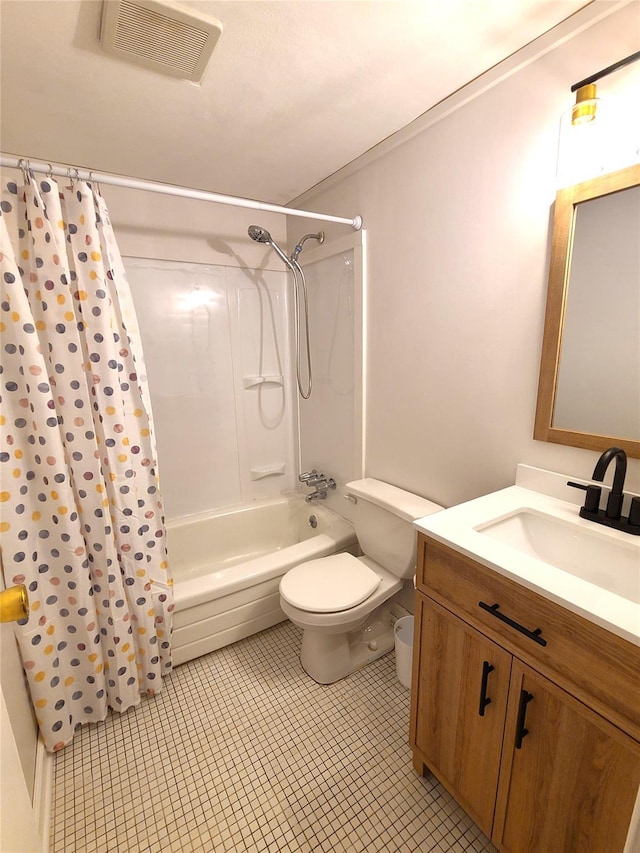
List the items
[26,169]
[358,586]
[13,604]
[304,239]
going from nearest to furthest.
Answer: [13,604] < [26,169] < [358,586] < [304,239]

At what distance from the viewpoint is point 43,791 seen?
128cm

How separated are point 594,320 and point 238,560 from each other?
7.24ft

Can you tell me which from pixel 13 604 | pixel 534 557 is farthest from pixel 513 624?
pixel 13 604

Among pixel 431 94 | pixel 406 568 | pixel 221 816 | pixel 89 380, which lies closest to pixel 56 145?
pixel 89 380

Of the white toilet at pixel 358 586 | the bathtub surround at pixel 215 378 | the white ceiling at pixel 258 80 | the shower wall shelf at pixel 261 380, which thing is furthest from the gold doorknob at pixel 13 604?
the shower wall shelf at pixel 261 380

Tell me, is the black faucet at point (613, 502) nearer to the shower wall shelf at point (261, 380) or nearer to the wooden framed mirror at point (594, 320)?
the wooden framed mirror at point (594, 320)

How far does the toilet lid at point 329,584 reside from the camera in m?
1.56

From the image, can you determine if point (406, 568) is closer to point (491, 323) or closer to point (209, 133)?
point (491, 323)

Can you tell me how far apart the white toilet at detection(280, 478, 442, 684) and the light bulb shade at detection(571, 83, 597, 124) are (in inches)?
51.7

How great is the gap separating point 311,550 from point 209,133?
1.92 meters

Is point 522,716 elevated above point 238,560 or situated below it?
above

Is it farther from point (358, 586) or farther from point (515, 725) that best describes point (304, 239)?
point (515, 725)

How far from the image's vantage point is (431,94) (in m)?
1.36

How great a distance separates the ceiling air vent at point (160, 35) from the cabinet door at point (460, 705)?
1706 mm
